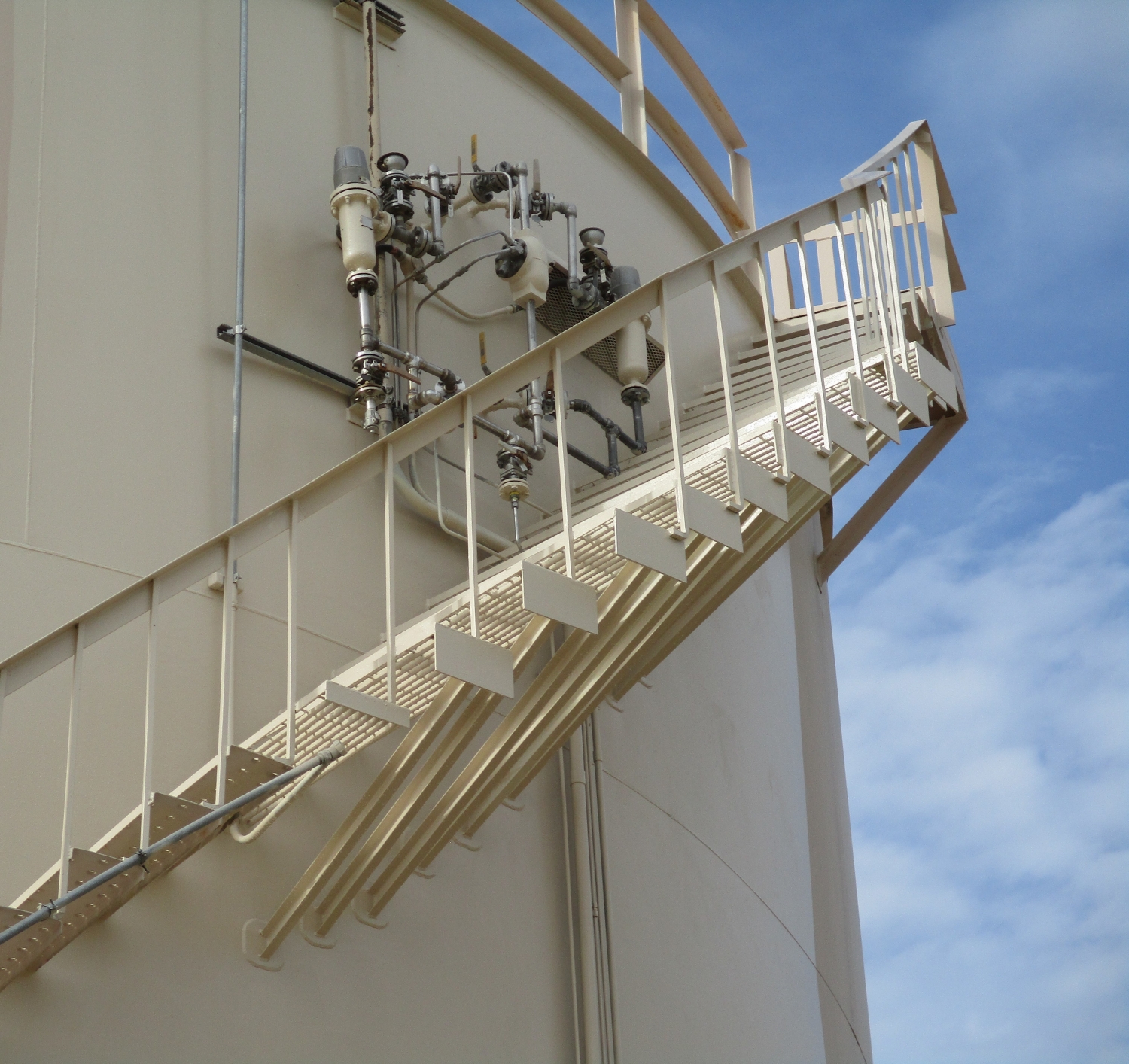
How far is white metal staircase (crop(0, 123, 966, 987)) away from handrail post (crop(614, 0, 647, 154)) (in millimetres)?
3004

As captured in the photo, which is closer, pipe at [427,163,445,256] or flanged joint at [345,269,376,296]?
flanged joint at [345,269,376,296]

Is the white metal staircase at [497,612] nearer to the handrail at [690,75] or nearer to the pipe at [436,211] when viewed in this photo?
the pipe at [436,211]

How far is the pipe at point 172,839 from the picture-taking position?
3.78 meters

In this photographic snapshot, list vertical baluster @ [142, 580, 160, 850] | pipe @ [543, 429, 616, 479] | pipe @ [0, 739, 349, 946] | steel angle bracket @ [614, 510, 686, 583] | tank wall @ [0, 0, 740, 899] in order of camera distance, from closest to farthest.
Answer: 1. pipe @ [0, 739, 349, 946]
2. vertical baluster @ [142, 580, 160, 850]
3. steel angle bracket @ [614, 510, 686, 583]
4. tank wall @ [0, 0, 740, 899]
5. pipe @ [543, 429, 616, 479]

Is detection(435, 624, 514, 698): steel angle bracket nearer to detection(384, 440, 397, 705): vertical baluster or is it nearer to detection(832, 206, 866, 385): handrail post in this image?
detection(384, 440, 397, 705): vertical baluster

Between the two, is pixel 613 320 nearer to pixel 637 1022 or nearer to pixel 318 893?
pixel 318 893

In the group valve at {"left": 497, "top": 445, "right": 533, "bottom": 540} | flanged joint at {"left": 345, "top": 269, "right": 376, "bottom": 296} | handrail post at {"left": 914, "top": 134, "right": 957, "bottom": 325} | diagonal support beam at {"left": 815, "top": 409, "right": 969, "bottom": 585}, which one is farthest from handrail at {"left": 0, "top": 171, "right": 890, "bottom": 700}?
diagonal support beam at {"left": 815, "top": 409, "right": 969, "bottom": 585}

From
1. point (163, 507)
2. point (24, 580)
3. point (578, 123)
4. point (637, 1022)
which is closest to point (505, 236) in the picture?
point (578, 123)

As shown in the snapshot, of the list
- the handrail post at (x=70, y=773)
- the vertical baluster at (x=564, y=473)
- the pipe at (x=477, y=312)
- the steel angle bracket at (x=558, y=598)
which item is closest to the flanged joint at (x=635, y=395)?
the pipe at (x=477, y=312)

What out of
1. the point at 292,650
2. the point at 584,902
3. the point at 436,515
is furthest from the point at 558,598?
the point at 584,902

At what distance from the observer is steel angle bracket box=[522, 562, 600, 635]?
452 cm

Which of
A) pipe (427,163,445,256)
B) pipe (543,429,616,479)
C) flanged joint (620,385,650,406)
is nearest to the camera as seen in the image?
pipe (427,163,445,256)

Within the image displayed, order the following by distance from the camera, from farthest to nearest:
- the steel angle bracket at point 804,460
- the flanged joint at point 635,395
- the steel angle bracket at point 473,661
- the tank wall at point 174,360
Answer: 1. the flanged joint at point 635,395
2. the steel angle bracket at point 804,460
3. the tank wall at point 174,360
4. the steel angle bracket at point 473,661

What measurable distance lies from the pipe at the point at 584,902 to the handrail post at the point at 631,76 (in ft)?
13.1
